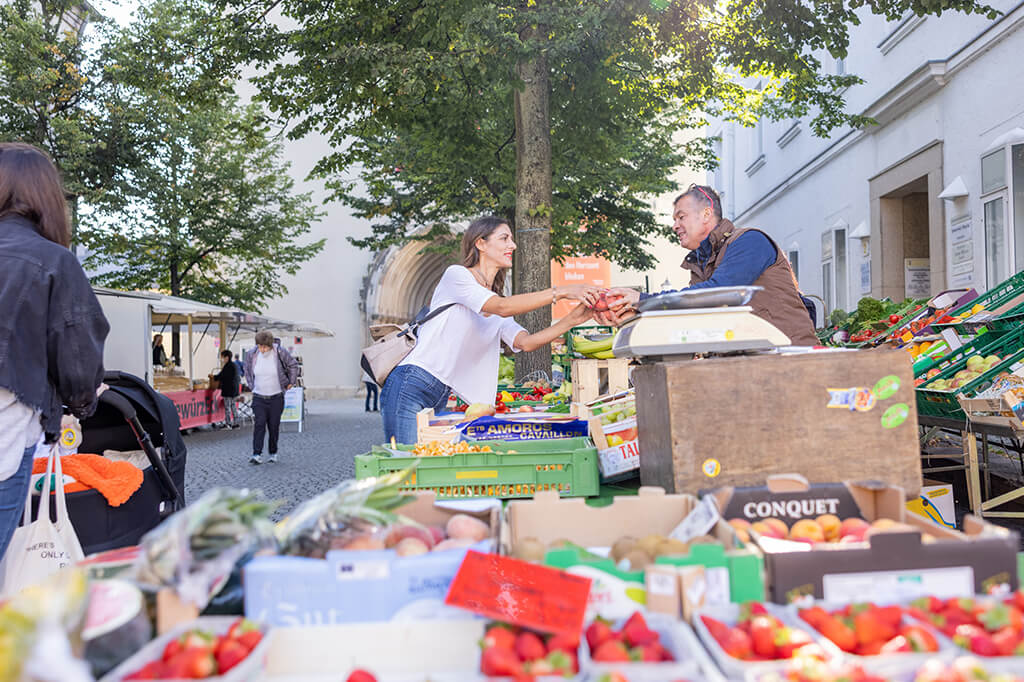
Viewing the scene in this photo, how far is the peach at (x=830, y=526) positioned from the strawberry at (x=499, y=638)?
2.94ft

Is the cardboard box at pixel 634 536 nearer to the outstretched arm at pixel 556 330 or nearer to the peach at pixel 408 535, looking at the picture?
the peach at pixel 408 535

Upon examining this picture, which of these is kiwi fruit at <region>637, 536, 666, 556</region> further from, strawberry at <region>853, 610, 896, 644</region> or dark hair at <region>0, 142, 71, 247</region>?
dark hair at <region>0, 142, 71, 247</region>

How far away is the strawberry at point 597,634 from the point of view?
4.68 feet

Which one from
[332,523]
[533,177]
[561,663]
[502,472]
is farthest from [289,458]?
[561,663]

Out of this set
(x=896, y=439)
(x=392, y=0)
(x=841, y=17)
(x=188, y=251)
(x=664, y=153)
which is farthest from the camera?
(x=188, y=251)

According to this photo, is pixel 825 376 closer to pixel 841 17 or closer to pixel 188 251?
pixel 841 17

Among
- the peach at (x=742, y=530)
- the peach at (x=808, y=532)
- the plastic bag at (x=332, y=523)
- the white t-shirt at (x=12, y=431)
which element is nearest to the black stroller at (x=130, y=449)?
the white t-shirt at (x=12, y=431)

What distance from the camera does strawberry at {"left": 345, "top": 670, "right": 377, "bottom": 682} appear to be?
133 centimetres

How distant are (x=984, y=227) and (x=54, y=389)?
1070cm

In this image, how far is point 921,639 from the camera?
1340 millimetres

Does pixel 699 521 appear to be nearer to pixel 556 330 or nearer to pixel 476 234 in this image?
pixel 556 330

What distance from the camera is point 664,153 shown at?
1541cm

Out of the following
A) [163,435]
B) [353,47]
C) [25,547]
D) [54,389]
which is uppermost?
[353,47]

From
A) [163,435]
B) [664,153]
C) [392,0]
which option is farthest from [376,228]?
[163,435]
